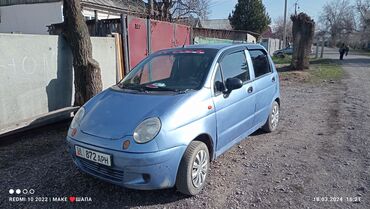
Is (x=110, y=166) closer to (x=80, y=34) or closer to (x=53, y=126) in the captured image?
(x=53, y=126)

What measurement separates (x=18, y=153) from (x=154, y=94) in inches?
105

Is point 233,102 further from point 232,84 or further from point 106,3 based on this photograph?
point 106,3

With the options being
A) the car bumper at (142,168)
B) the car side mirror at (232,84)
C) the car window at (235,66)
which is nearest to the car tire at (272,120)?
the car window at (235,66)

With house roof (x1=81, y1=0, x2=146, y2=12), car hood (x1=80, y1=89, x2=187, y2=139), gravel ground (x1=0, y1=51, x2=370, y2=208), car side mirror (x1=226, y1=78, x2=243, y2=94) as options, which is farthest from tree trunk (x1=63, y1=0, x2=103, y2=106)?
house roof (x1=81, y1=0, x2=146, y2=12)

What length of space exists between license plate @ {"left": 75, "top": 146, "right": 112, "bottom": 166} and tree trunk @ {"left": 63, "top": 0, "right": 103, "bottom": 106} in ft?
11.2

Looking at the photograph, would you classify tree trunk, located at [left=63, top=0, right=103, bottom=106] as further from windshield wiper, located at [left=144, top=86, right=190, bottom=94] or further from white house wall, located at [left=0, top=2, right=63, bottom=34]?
white house wall, located at [left=0, top=2, right=63, bottom=34]

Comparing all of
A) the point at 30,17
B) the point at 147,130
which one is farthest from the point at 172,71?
the point at 30,17

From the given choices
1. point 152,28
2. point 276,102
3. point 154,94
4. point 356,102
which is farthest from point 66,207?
point 356,102

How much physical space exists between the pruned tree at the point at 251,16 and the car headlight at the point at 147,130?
116ft

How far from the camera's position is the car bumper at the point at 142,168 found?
119 inches

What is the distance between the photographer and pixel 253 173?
4129mm

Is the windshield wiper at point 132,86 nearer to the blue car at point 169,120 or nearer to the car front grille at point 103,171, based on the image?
the blue car at point 169,120

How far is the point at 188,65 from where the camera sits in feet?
13.8

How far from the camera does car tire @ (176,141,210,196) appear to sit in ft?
10.8
